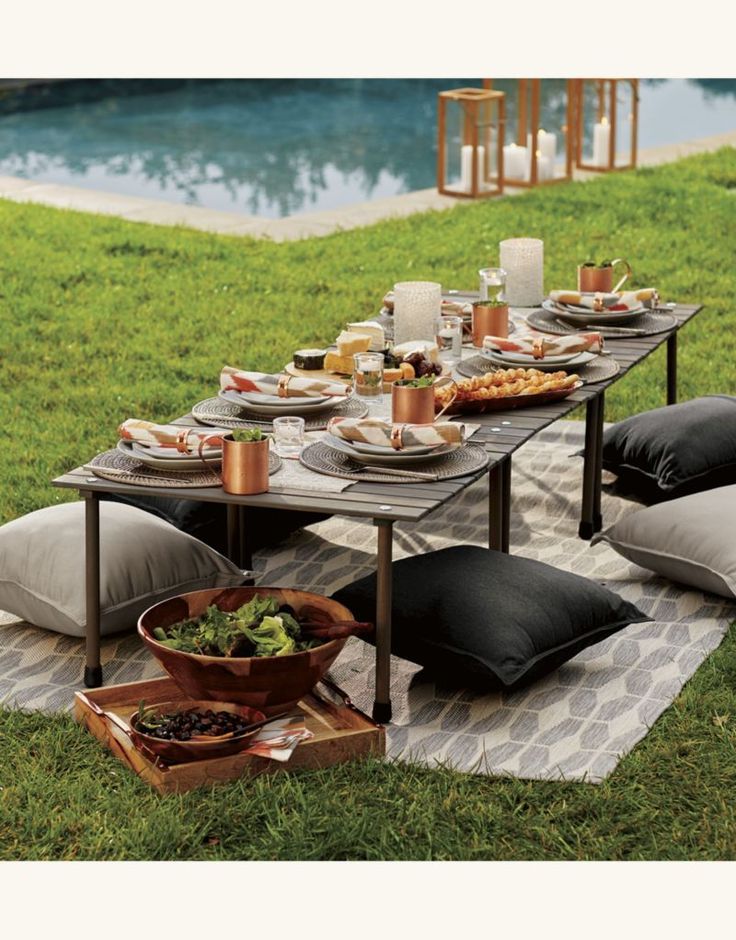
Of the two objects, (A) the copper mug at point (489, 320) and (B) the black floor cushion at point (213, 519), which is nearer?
(B) the black floor cushion at point (213, 519)

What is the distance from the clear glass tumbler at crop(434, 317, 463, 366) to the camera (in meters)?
4.50

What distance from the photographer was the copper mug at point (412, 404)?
3703mm

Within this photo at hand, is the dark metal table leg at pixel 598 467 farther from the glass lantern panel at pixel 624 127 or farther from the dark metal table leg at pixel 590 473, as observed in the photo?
the glass lantern panel at pixel 624 127

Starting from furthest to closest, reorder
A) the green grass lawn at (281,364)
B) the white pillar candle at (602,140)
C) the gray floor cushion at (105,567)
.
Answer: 1. the white pillar candle at (602,140)
2. the gray floor cushion at (105,567)
3. the green grass lawn at (281,364)

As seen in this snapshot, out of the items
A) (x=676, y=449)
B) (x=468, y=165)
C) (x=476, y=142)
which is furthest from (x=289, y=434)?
(x=468, y=165)

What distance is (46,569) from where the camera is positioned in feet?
12.5

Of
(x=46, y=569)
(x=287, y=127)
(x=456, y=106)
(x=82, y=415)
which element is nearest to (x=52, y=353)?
(x=82, y=415)

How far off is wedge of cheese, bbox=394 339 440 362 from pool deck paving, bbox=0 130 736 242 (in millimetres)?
4665

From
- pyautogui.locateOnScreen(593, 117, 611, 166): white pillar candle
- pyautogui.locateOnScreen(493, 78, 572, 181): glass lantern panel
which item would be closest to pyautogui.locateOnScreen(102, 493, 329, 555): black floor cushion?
pyautogui.locateOnScreen(493, 78, 572, 181): glass lantern panel

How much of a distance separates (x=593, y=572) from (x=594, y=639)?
2.33ft

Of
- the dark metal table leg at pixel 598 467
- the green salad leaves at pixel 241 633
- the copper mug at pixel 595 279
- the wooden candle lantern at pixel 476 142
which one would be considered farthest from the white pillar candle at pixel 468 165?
the green salad leaves at pixel 241 633

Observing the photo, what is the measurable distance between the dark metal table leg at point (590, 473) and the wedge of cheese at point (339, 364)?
2.31 feet

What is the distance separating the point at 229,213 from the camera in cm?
998

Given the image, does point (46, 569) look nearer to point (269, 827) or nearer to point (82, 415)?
point (269, 827)
